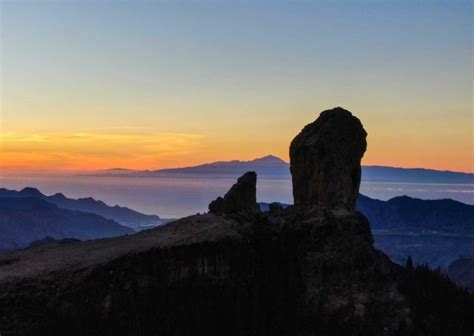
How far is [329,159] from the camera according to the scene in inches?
1689

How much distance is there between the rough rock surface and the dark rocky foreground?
8620mm

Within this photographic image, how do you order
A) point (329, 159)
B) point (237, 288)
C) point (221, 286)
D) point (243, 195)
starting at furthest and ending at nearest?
point (243, 195), point (329, 159), point (237, 288), point (221, 286)

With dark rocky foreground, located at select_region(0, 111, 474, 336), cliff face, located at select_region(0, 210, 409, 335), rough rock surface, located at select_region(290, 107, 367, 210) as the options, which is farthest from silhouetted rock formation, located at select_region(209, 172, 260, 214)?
cliff face, located at select_region(0, 210, 409, 335)

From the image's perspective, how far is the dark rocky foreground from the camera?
97.9 ft

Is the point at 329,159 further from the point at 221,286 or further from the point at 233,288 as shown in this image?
the point at 221,286

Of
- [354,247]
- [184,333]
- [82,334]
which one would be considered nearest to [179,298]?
[184,333]

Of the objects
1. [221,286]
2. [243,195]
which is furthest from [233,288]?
[243,195]

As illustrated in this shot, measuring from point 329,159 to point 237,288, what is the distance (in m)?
14.1

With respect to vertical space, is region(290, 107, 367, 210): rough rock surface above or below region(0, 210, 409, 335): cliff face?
above

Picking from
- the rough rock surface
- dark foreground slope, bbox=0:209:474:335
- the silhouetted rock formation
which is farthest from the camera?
the silhouetted rock formation

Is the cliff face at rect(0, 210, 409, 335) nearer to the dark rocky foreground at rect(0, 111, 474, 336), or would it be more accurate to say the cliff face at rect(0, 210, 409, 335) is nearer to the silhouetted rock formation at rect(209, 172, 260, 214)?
the dark rocky foreground at rect(0, 111, 474, 336)

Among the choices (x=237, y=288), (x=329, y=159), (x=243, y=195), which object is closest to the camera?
(x=237, y=288)

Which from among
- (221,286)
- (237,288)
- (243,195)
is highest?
(243,195)

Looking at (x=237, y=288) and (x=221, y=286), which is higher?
(x=221, y=286)
